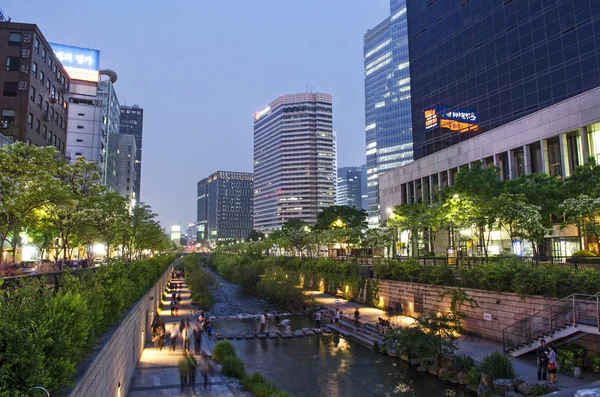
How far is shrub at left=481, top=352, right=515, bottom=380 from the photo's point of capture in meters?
20.5

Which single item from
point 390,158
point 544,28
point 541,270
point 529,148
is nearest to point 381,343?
point 541,270

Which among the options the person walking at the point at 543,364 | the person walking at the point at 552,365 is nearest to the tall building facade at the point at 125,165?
the person walking at the point at 543,364

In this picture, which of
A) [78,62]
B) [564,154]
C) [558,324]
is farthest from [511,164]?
[78,62]

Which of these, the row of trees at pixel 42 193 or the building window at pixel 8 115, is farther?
the building window at pixel 8 115

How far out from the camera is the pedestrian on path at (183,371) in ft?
65.8

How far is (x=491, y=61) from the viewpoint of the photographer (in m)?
63.7

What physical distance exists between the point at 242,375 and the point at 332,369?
23.2 ft

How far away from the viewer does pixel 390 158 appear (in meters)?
163

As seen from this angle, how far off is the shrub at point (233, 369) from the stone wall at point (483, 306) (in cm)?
1743

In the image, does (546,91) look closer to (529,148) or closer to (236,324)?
(529,148)

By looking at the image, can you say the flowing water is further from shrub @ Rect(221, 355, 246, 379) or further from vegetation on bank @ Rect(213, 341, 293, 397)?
shrub @ Rect(221, 355, 246, 379)

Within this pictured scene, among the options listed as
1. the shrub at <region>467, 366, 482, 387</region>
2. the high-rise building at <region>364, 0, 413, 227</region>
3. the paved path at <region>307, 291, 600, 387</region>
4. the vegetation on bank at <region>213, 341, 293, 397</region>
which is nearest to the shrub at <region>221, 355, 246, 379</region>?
the vegetation on bank at <region>213, 341, 293, 397</region>

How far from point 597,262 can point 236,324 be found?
32661 mm

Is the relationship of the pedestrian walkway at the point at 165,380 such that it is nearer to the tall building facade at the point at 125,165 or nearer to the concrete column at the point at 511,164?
the concrete column at the point at 511,164
